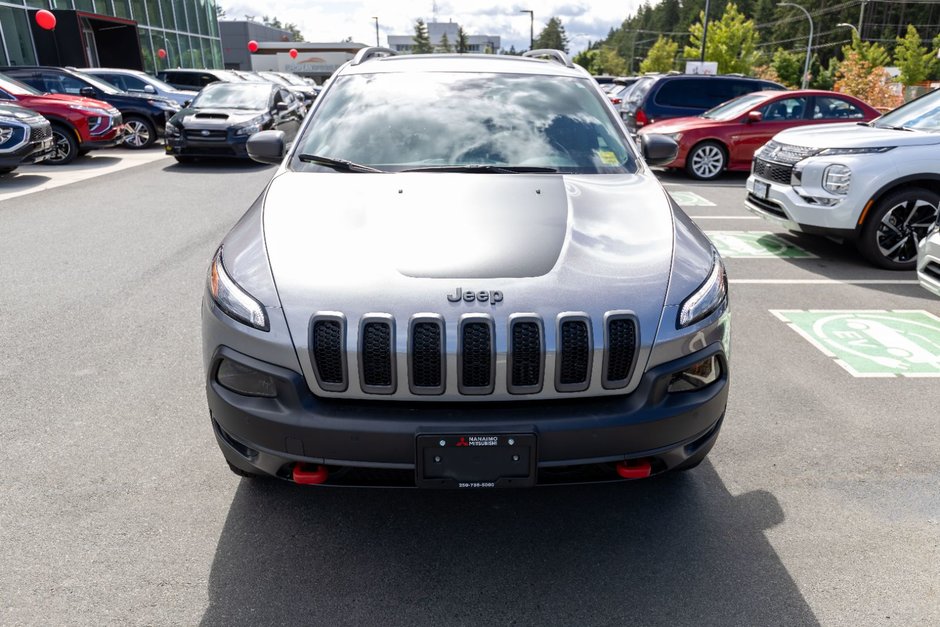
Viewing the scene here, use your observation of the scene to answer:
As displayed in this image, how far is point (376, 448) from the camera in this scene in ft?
7.41

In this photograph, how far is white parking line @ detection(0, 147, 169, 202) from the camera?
34.8 ft

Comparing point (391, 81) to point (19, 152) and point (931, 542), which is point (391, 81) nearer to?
point (931, 542)

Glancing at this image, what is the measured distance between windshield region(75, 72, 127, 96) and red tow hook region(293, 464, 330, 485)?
53.0 ft

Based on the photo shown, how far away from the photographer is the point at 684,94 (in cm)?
1496

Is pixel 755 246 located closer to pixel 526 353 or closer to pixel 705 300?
pixel 705 300

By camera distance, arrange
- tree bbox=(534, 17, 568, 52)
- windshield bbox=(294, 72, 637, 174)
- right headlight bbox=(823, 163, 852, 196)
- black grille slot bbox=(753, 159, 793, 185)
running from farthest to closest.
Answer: tree bbox=(534, 17, 568, 52) < black grille slot bbox=(753, 159, 793, 185) < right headlight bbox=(823, 163, 852, 196) < windshield bbox=(294, 72, 637, 174)

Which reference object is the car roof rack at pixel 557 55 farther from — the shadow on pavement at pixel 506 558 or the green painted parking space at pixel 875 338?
the shadow on pavement at pixel 506 558

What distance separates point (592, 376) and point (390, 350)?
658 millimetres

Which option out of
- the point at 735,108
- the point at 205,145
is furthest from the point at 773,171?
the point at 205,145

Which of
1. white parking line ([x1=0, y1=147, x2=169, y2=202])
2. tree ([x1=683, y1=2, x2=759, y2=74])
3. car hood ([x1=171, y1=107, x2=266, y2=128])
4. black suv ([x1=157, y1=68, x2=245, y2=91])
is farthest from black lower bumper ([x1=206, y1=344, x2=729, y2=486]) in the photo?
tree ([x1=683, y1=2, x2=759, y2=74])

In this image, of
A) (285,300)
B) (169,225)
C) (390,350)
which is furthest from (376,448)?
(169,225)

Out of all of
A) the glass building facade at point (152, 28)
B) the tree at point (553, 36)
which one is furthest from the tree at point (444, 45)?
the glass building facade at point (152, 28)

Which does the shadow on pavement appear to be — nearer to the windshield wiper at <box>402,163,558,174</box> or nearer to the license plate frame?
the windshield wiper at <box>402,163,558,174</box>

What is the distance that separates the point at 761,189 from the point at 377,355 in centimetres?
627
